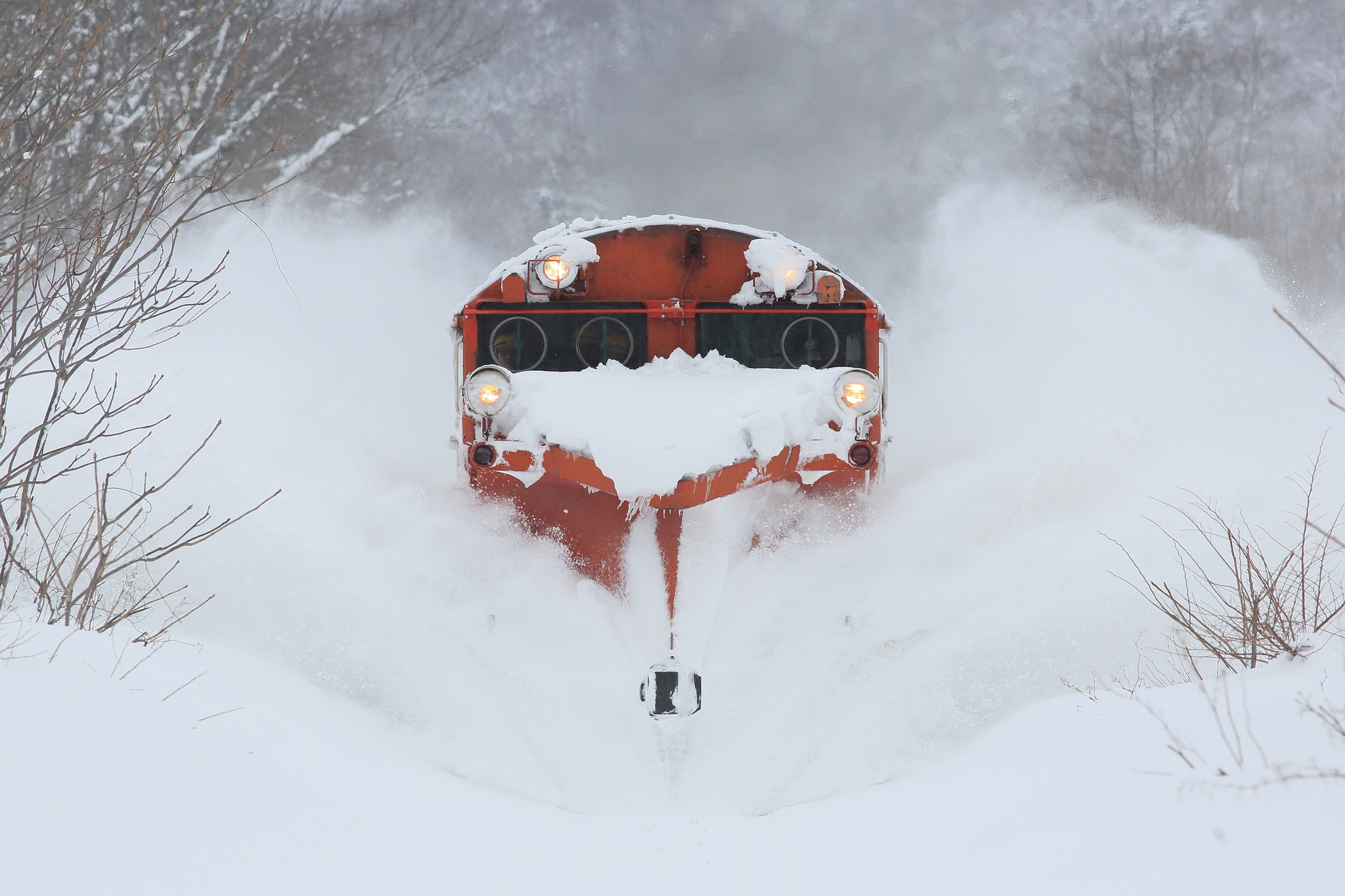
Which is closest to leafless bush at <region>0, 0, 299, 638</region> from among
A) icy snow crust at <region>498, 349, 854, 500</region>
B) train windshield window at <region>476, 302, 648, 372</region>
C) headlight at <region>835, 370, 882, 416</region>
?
train windshield window at <region>476, 302, 648, 372</region>

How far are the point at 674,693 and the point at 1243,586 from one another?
241 cm

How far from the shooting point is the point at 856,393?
4.17 meters

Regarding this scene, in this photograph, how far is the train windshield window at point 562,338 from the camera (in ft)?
15.3

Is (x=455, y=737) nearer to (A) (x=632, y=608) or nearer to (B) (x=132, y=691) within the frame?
(A) (x=632, y=608)

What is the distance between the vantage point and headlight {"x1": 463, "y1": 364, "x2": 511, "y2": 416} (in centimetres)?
413

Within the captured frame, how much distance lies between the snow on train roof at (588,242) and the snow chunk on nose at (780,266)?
26 millimetres

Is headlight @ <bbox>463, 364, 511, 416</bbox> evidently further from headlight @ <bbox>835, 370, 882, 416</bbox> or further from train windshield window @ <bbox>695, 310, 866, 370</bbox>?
headlight @ <bbox>835, 370, 882, 416</bbox>

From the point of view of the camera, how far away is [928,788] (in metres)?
3.09

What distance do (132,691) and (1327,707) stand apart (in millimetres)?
3145

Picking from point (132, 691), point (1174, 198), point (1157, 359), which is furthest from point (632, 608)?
point (1174, 198)

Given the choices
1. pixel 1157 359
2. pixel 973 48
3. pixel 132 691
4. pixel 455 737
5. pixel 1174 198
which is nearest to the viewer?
pixel 132 691

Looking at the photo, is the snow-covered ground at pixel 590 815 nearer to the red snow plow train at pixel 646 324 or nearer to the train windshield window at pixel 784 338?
the red snow plow train at pixel 646 324

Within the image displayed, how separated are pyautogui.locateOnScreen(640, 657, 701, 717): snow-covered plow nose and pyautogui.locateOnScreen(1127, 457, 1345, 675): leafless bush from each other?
1852mm

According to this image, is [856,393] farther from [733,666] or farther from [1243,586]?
[1243,586]
